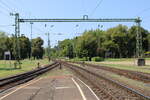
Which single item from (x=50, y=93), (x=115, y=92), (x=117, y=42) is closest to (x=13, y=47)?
(x=117, y=42)

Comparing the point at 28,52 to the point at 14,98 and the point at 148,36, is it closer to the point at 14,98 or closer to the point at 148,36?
the point at 148,36

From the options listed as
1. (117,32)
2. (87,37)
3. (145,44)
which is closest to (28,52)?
(87,37)

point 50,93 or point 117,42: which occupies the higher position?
point 117,42

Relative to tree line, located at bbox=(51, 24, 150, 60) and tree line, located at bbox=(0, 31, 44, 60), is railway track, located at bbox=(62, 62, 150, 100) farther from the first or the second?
tree line, located at bbox=(0, 31, 44, 60)

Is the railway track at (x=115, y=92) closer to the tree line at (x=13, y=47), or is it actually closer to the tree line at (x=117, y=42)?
the tree line at (x=117, y=42)

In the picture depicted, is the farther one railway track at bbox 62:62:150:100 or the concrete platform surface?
the concrete platform surface

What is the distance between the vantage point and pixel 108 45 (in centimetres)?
13225

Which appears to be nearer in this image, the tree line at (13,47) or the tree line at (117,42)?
the tree line at (117,42)

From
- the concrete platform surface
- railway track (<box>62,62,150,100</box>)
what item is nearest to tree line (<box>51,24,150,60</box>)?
railway track (<box>62,62,150,100</box>)

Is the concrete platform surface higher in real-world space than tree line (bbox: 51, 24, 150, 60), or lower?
lower

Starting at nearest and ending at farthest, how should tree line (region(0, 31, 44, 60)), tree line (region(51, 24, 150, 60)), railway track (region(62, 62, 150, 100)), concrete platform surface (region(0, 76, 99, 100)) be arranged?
railway track (region(62, 62, 150, 100)) → concrete platform surface (region(0, 76, 99, 100)) → tree line (region(51, 24, 150, 60)) → tree line (region(0, 31, 44, 60))

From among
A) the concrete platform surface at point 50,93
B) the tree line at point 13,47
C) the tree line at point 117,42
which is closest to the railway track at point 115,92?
the concrete platform surface at point 50,93

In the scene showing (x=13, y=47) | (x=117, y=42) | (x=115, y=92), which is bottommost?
(x=115, y=92)

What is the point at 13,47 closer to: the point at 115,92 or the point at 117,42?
the point at 117,42
